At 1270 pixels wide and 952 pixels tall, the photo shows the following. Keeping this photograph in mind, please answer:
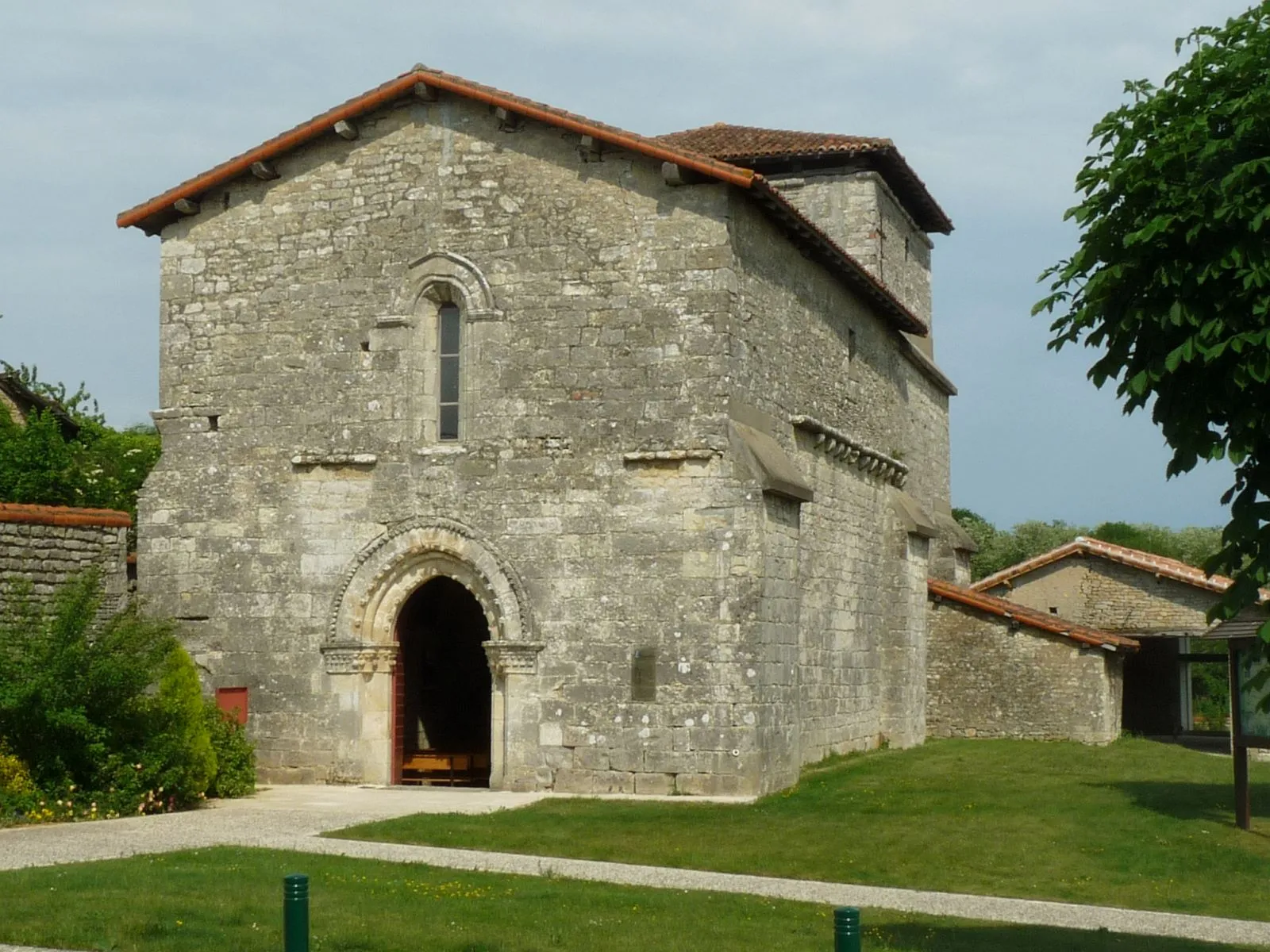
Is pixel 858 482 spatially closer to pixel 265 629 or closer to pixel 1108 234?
pixel 265 629

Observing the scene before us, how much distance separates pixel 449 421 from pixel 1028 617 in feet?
36.9

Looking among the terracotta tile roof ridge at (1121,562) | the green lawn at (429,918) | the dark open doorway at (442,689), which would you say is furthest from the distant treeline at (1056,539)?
the green lawn at (429,918)

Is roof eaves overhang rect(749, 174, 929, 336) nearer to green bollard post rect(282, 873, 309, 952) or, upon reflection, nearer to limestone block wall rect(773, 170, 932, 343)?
limestone block wall rect(773, 170, 932, 343)

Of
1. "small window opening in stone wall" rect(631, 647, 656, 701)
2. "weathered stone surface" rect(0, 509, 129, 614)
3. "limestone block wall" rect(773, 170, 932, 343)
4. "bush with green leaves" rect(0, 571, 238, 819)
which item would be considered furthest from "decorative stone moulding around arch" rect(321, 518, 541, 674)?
"limestone block wall" rect(773, 170, 932, 343)

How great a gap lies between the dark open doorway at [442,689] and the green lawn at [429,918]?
7.22 m

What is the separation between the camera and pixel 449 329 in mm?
18484

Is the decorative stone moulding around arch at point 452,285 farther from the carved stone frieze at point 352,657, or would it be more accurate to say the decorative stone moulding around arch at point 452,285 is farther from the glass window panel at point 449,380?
the carved stone frieze at point 352,657

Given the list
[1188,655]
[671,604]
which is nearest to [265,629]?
[671,604]

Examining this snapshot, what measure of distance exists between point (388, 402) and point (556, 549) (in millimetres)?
2732

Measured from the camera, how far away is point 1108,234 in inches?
332

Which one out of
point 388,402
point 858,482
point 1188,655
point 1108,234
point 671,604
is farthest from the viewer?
point 1188,655

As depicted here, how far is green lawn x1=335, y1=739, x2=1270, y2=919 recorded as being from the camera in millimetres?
12758

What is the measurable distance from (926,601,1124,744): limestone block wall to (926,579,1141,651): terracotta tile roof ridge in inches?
6.9

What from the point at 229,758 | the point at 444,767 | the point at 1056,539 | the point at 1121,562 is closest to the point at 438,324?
the point at 444,767
